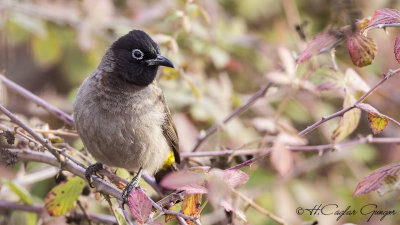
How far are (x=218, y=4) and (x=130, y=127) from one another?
8.93ft

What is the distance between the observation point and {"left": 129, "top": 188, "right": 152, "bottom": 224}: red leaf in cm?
207

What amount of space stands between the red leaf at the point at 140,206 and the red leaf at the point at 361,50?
3.19ft

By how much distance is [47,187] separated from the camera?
4441 mm

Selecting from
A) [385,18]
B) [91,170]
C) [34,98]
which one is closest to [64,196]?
[91,170]

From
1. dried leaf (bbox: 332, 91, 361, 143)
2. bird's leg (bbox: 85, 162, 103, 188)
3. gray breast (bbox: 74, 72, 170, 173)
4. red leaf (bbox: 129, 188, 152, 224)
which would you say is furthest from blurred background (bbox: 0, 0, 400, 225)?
red leaf (bbox: 129, 188, 152, 224)

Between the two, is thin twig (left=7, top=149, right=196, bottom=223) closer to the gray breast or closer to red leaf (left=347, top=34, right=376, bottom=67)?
the gray breast

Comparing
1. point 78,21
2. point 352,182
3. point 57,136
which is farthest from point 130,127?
point 352,182

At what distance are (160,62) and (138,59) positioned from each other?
0.15 meters

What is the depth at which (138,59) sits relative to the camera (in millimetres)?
3326

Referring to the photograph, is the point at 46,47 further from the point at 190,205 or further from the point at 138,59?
the point at 190,205

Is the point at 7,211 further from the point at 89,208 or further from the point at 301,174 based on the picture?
the point at 301,174

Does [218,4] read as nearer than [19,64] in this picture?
Yes

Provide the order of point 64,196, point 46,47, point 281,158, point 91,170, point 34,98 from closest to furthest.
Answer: point 281,158 < point 64,196 < point 91,170 < point 34,98 < point 46,47

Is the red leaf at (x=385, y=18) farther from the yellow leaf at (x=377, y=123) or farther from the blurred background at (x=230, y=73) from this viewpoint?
the blurred background at (x=230, y=73)
